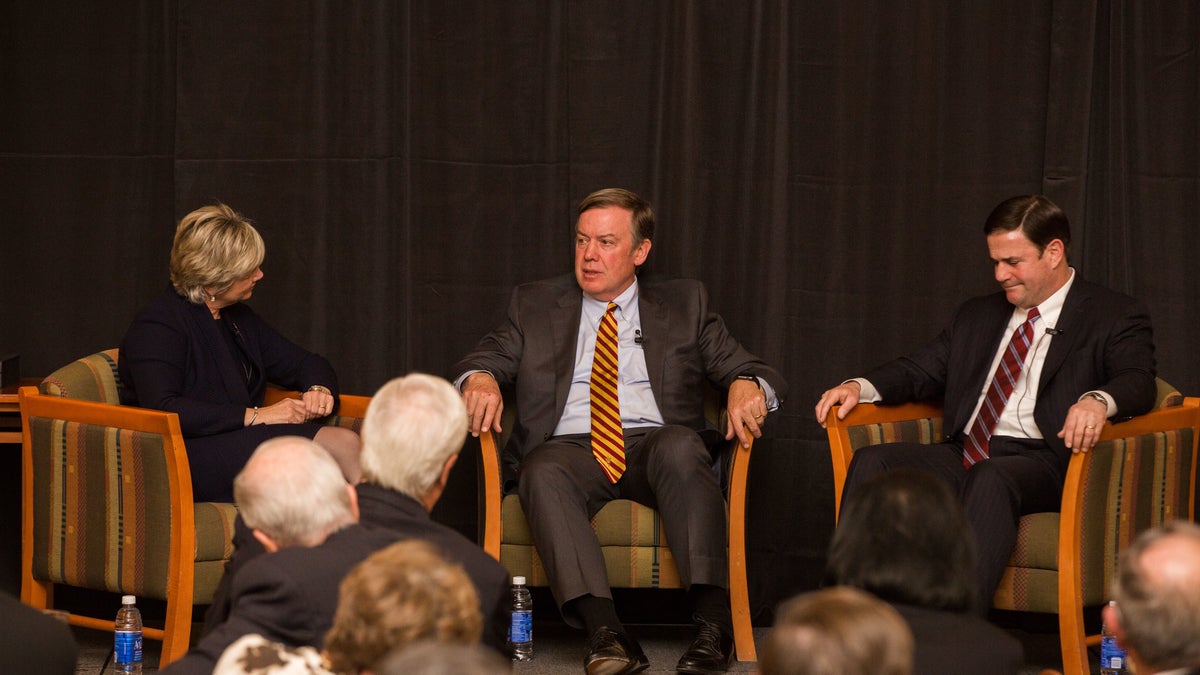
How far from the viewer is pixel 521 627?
4.11 meters

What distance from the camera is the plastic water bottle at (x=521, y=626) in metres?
4.08

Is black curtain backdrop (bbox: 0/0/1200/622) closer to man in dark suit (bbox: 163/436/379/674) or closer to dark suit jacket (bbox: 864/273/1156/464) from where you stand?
dark suit jacket (bbox: 864/273/1156/464)

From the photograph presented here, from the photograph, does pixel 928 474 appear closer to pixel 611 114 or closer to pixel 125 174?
pixel 611 114

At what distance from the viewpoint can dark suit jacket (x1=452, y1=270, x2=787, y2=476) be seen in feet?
13.9

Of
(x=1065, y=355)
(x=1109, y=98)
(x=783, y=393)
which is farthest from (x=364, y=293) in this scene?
(x=1109, y=98)

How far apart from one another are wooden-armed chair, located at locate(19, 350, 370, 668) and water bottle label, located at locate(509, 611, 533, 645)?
0.87m

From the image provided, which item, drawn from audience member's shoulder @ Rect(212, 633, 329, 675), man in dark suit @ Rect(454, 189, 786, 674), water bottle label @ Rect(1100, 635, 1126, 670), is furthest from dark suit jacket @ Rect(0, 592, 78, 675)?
water bottle label @ Rect(1100, 635, 1126, 670)

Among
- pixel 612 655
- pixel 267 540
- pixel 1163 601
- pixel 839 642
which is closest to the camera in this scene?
pixel 839 642

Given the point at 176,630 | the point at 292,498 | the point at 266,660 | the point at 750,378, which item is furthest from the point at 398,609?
the point at 750,378

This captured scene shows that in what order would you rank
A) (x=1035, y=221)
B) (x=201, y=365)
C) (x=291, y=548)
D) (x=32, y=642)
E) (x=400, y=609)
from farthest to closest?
(x=201, y=365) → (x=1035, y=221) → (x=291, y=548) → (x=32, y=642) → (x=400, y=609)

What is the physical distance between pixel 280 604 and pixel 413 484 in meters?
0.40

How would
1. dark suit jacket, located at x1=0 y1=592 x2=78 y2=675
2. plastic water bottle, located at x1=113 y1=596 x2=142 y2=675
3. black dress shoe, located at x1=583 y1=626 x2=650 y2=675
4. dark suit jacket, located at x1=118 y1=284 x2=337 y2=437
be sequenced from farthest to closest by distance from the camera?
dark suit jacket, located at x1=118 y1=284 x2=337 y2=437 < plastic water bottle, located at x1=113 y1=596 x2=142 y2=675 < black dress shoe, located at x1=583 y1=626 x2=650 y2=675 < dark suit jacket, located at x1=0 y1=592 x2=78 y2=675

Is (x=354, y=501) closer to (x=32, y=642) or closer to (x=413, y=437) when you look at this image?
(x=413, y=437)

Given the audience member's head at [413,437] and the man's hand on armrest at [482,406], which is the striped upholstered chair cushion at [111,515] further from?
the audience member's head at [413,437]
